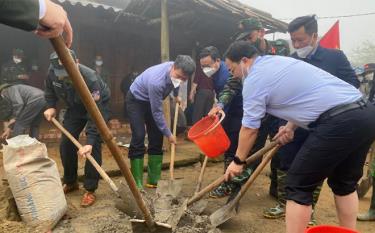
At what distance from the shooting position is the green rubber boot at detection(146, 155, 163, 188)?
180 inches

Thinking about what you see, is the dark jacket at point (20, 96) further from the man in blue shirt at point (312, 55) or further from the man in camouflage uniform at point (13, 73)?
the man in blue shirt at point (312, 55)

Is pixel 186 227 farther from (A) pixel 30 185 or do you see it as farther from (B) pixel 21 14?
(B) pixel 21 14

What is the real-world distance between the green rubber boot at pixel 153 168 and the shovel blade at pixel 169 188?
0.67 meters

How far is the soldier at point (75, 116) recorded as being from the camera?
149 inches

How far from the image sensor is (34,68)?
773cm

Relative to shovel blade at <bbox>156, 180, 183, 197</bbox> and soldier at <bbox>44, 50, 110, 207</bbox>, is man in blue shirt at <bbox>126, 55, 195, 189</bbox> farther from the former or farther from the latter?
shovel blade at <bbox>156, 180, 183, 197</bbox>

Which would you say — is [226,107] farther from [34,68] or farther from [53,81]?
[34,68]

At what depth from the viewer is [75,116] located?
3998 millimetres

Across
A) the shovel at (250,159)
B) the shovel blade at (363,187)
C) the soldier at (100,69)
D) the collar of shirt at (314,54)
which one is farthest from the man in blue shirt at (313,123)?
the soldier at (100,69)

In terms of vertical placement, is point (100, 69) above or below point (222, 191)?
above

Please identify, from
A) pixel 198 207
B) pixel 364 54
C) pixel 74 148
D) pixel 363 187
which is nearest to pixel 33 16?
pixel 198 207

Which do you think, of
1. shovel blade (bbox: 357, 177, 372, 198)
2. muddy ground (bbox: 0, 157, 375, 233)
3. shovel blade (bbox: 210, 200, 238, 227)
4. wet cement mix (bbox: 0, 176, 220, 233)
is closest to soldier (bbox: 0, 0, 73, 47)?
wet cement mix (bbox: 0, 176, 220, 233)

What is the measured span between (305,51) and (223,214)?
1.71 meters

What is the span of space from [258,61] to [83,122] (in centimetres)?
229
